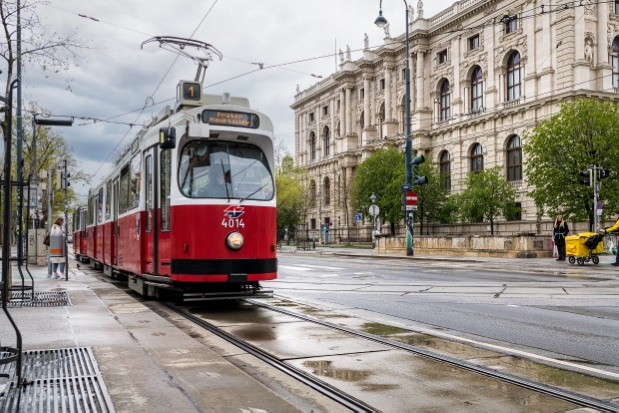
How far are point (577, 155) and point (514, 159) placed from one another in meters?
15.6

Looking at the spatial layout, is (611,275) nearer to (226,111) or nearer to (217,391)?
(226,111)

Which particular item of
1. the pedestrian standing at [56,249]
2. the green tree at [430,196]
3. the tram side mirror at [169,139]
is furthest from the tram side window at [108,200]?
the green tree at [430,196]

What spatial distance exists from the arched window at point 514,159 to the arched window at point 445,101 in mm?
9293

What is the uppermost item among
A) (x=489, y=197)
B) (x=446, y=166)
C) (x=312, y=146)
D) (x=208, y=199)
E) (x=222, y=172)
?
(x=312, y=146)

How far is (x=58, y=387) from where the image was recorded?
485cm

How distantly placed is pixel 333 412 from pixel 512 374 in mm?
1938

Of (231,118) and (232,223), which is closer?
(232,223)

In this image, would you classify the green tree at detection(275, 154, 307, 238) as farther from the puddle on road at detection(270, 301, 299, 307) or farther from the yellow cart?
the puddle on road at detection(270, 301, 299, 307)

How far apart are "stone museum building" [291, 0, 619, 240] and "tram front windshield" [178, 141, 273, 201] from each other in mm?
22523

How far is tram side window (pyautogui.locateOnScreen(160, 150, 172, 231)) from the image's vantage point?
392 inches

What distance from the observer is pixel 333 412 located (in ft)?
14.1

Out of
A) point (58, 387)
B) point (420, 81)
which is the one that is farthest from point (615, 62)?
point (58, 387)

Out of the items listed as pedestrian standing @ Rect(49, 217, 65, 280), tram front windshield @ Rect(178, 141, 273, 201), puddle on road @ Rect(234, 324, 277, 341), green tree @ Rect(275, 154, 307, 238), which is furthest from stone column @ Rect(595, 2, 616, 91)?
puddle on road @ Rect(234, 324, 277, 341)

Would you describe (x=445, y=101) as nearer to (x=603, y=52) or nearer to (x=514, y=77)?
(x=514, y=77)
